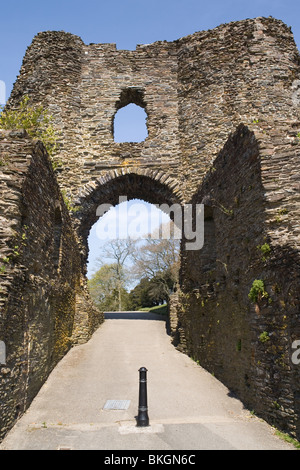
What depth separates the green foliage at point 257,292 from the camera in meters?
5.75

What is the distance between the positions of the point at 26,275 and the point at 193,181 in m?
8.74

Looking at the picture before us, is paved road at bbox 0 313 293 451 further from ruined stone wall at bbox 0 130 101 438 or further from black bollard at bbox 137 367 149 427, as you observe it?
ruined stone wall at bbox 0 130 101 438

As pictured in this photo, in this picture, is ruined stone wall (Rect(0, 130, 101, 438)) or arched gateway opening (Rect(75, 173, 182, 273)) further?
arched gateway opening (Rect(75, 173, 182, 273))

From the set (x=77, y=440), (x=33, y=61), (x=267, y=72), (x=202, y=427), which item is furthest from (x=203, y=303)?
(x=33, y=61)

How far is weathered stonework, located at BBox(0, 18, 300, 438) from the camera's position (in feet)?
18.1

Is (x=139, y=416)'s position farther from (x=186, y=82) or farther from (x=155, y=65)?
(x=155, y=65)

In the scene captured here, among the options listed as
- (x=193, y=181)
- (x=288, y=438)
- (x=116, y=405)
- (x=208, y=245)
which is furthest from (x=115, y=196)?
(x=288, y=438)

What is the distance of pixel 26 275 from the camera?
5938 mm

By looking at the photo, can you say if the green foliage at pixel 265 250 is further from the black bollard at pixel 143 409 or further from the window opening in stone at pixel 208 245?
the window opening in stone at pixel 208 245

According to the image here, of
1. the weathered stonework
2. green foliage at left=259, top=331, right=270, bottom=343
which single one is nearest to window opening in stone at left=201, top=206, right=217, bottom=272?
the weathered stonework

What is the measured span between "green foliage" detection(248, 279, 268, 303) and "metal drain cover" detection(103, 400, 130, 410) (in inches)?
117

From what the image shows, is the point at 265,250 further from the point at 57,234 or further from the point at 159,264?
the point at 159,264

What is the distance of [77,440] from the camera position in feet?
15.6

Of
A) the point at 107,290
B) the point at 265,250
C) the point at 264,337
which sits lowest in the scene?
the point at 107,290
